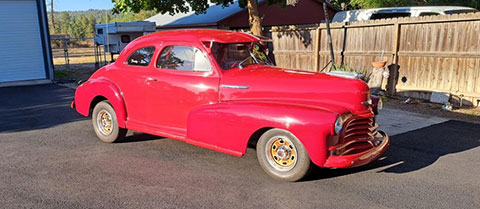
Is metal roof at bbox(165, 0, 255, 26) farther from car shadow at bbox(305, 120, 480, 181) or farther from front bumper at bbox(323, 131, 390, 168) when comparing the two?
front bumper at bbox(323, 131, 390, 168)

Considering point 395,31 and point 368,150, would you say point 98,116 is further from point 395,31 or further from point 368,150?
point 395,31

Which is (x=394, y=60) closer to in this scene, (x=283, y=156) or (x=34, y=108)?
(x=283, y=156)

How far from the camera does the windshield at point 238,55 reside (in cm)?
519

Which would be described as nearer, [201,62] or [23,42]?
[201,62]

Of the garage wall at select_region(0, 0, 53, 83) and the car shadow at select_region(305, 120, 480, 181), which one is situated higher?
the garage wall at select_region(0, 0, 53, 83)

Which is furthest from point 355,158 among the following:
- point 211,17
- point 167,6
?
point 211,17

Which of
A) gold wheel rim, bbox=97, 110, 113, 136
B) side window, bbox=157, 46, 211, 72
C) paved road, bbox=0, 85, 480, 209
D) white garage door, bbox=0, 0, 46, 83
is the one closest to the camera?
paved road, bbox=0, 85, 480, 209

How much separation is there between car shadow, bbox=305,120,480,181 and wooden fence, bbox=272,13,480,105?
195 cm

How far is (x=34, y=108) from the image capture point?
9297mm

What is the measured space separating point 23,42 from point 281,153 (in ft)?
46.4

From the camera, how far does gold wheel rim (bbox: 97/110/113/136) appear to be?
6242mm

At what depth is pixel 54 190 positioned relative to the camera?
167 inches

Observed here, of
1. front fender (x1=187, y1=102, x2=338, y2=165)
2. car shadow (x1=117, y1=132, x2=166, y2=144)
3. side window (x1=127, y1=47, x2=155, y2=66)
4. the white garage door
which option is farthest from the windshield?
the white garage door

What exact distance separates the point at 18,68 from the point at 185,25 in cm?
871
